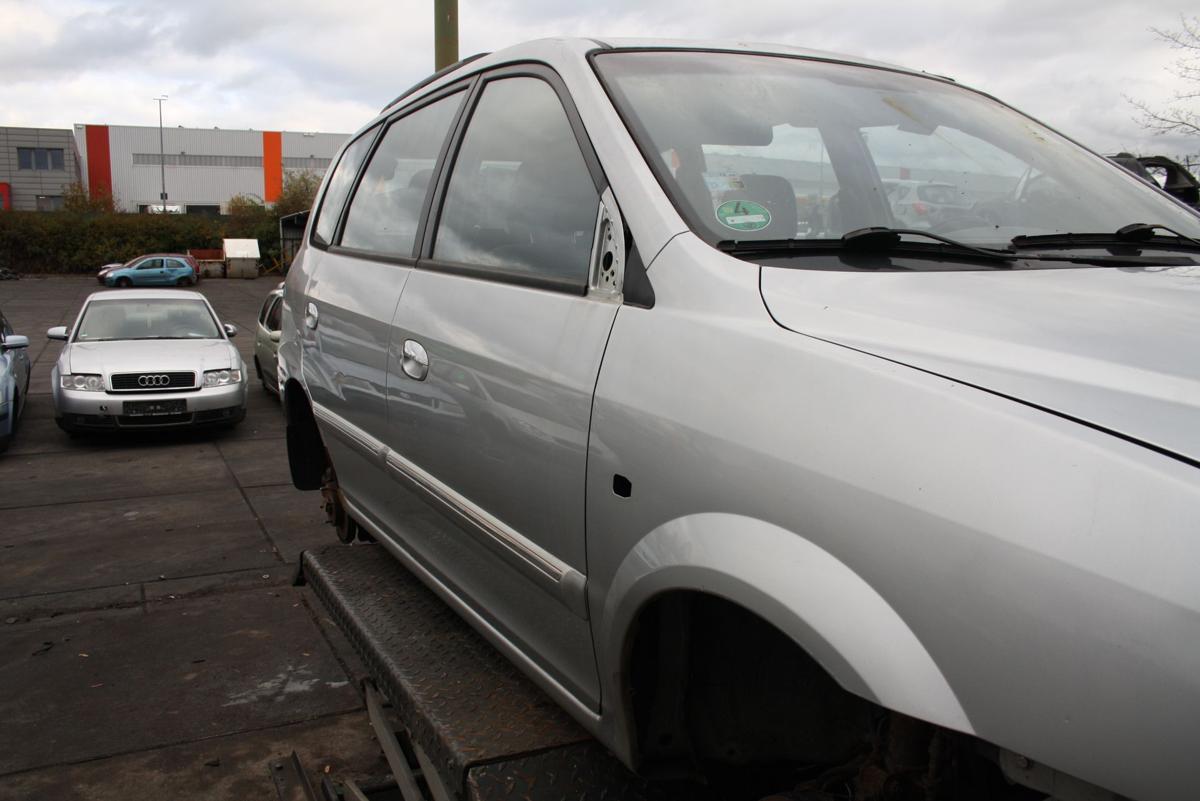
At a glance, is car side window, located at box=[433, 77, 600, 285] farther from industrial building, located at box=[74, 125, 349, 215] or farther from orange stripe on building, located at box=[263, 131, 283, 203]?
orange stripe on building, located at box=[263, 131, 283, 203]

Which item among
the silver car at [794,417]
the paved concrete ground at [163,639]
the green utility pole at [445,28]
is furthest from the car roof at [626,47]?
the green utility pole at [445,28]

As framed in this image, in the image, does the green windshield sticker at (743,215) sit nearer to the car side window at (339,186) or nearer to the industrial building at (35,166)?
the car side window at (339,186)

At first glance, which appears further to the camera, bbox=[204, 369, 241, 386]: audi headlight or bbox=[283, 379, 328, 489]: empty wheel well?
bbox=[204, 369, 241, 386]: audi headlight

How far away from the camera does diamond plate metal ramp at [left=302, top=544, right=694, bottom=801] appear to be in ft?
6.53

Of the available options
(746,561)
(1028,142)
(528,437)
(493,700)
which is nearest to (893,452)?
(746,561)

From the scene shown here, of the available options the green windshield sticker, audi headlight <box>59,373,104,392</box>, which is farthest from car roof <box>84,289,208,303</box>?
the green windshield sticker

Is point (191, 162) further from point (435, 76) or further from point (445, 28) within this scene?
point (435, 76)

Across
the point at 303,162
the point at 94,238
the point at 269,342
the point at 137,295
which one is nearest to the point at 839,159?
the point at 137,295

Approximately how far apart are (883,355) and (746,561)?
13.7 inches

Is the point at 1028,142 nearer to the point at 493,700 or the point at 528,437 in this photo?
the point at 528,437

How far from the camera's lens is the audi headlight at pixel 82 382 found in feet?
31.8

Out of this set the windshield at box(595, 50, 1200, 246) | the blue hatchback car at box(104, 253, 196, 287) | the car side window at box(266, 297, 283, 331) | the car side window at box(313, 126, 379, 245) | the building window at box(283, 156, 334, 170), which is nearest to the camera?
the windshield at box(595, 50, 1200, 246)

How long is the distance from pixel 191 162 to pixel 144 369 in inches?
2867

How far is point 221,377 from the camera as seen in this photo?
10.3 metres
